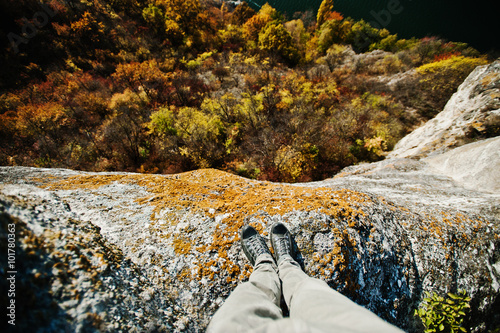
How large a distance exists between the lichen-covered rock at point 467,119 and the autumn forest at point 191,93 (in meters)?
2.13

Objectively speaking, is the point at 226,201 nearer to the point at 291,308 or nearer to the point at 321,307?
the point at 291,308

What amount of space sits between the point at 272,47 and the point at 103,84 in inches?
649

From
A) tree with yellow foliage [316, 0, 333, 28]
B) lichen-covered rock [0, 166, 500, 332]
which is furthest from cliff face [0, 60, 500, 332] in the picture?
tree with yellow foliage [316, 0, 333, 28]

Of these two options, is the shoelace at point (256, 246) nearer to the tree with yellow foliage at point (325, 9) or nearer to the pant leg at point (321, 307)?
the pant leg at point (321, 307)

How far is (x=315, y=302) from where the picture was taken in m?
1.46

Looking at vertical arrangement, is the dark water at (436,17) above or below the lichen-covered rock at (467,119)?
above

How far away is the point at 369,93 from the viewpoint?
13.4 m

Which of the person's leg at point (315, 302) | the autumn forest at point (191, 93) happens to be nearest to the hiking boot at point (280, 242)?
the person's leg at point (315, 302)

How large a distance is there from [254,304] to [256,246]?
67 centimetres

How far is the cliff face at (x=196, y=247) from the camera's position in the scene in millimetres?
1195

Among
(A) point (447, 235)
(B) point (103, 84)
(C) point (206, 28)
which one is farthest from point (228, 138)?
(C) point (206, 28)

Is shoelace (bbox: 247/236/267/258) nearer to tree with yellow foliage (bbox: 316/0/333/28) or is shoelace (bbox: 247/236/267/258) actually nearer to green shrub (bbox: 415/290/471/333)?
green shrub (bbox: 415/290/471/333)

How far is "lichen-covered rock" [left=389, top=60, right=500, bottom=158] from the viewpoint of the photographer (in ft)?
18.4

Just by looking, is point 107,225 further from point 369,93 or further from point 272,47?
point 272,47
